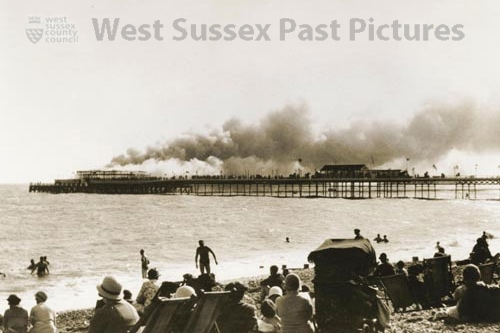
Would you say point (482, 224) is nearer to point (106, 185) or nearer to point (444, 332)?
point (444, 332)

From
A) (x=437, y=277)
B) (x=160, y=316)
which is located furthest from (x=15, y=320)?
(x=437, y=277)

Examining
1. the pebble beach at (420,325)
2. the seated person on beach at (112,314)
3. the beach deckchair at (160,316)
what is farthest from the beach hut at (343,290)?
the seated person on beach at (112,314)

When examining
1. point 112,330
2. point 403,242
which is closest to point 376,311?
point 112,330

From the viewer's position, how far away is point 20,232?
5069 centimetres

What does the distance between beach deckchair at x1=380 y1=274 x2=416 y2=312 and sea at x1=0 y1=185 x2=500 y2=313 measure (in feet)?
32.3

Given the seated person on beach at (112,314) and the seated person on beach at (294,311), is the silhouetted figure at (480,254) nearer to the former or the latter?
the seated person on beach at (294,311)

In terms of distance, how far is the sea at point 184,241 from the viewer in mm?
22672

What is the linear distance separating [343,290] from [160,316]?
3.33 meters

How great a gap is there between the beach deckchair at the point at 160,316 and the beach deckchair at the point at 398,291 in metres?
5.24

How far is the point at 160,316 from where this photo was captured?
173 inches

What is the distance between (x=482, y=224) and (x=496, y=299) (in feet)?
137

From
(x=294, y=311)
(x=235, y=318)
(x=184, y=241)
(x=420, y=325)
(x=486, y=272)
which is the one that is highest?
(x=294, y=311)

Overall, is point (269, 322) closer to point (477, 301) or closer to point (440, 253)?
point (477, 301)

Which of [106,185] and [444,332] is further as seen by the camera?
[106,185]
